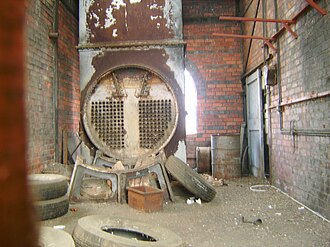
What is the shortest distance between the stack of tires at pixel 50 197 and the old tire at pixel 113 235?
868mm

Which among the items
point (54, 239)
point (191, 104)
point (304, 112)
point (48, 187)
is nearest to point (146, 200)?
point (48, 187)

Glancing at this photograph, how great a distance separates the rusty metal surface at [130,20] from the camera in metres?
6.63

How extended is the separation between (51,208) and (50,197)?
0.18 metres

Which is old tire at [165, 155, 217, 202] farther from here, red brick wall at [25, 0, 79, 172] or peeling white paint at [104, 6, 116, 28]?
peeling white paint at [104, 6, 116, 28]

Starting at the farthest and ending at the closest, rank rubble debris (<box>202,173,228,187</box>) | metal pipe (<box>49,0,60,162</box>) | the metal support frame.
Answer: rubble debris (<box>202,173,228,187</box>) → metal pipe (<box>49,0,60,162</box>) → the metal support frame

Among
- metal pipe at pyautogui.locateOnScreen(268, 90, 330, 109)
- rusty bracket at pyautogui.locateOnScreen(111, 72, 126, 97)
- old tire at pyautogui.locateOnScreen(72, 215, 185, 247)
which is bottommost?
old tire at pyautogui.locateOnScreen(72, 215, 185, 247)

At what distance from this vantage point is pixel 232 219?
4.16m

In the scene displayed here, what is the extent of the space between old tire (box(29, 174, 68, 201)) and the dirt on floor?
1.12 feet

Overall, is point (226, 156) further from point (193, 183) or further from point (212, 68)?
point (212, 68)

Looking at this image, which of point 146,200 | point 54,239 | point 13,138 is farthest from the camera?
point 146,200

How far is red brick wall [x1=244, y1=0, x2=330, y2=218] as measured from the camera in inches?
156

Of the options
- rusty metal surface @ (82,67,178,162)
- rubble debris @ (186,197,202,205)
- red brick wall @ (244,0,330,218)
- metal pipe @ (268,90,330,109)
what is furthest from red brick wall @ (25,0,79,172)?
metal pipe @ (268,90,330,109)

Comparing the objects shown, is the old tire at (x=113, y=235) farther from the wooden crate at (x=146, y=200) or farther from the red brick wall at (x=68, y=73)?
the red brick wall at (x=68, y=73)

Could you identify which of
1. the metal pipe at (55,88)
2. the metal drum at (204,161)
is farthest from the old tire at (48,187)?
the metal drum at (204,161)
